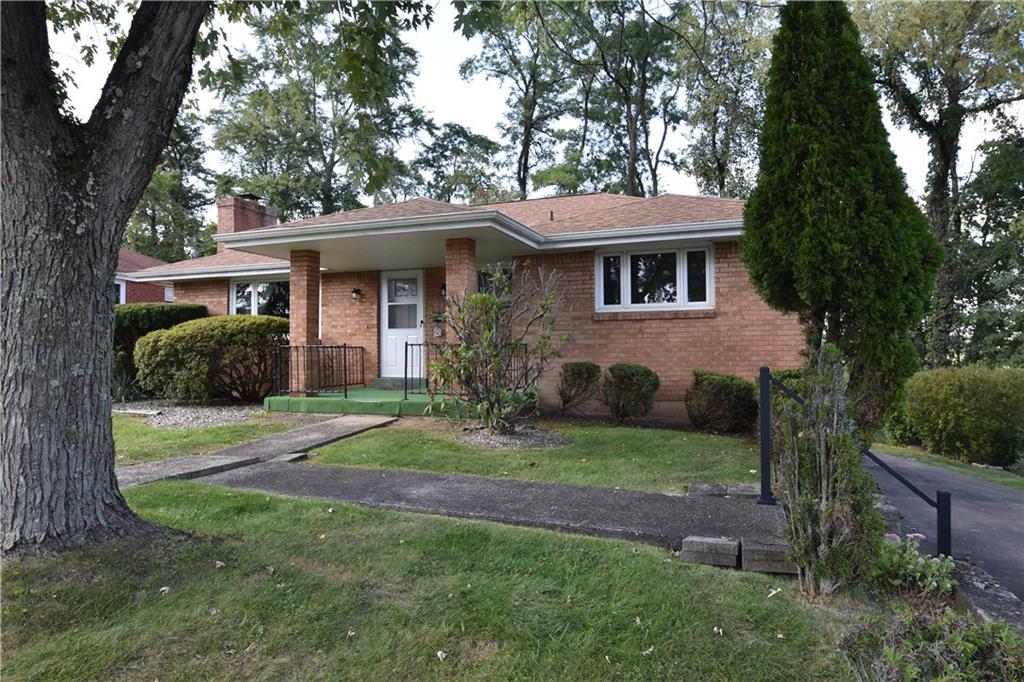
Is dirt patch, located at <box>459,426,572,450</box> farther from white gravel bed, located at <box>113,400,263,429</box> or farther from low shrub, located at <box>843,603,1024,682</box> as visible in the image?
low shrub, located at <box>843,603,1024,682</box>

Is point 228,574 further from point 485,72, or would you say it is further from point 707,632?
point 485,72

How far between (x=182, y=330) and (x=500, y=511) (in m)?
9.50

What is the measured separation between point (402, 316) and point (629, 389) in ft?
18.0

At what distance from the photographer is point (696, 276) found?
9930mm

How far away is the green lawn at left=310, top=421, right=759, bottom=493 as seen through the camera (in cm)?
551

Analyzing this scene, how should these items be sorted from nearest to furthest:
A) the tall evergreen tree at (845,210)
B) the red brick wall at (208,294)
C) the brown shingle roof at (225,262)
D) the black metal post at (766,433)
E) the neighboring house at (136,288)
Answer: the black metal post at (766,433)
the tall evergreen tree at (845,210)
the brown shingle roof at (225,262)
the red brick wall at (208,294)
the neighboring house at (136,288)

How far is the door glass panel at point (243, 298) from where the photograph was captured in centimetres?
1451

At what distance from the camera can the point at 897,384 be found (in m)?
5.52

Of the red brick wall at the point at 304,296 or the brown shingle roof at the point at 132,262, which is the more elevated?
the brown shingle roof at the point at 132,262

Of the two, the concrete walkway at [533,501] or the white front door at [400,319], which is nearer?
the concrete walkway at [533,501]

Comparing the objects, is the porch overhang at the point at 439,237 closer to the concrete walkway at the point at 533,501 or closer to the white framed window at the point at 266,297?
the white framed window at the point at 266,297

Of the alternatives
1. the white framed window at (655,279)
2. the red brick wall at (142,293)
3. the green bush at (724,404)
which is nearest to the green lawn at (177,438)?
the white framed window at (655,279)

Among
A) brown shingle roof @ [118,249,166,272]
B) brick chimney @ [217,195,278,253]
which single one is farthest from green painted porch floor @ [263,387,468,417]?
brown shingle roof @ [118,249,166,272]

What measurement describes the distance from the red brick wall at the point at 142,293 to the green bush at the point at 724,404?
23.4 metres
